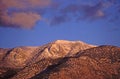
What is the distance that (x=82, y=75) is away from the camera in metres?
173

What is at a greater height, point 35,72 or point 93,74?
point 35,72

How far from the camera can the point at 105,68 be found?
18612cm

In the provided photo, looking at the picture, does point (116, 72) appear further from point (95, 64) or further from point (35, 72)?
point (35, 72)

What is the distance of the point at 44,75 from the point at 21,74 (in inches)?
1138

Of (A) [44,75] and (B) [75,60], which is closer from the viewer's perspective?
(A) [44,75]

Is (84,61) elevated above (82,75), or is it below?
above

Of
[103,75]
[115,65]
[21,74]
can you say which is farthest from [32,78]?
[115,65]

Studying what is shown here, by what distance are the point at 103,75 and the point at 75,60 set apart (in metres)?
22.9

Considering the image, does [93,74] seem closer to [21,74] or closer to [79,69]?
[79,69]

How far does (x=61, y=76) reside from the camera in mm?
170000

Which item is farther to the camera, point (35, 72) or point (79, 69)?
point (35, 72)

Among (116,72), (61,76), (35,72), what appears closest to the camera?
(61,76)

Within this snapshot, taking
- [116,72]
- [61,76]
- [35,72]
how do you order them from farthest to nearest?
[35,72] < [116,72] < [61,76]

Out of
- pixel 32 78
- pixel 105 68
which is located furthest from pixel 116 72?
pixel 32 78
